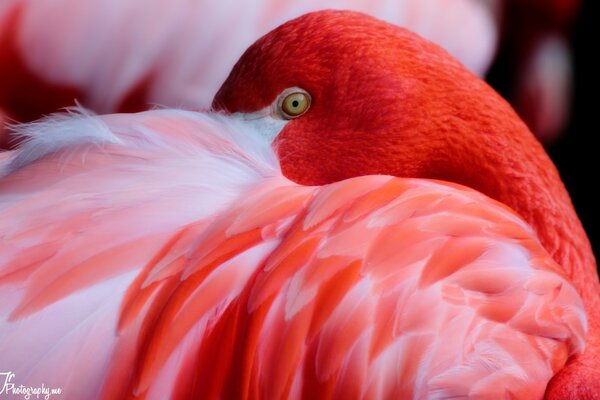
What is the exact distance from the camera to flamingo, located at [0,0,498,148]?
0.99 metres

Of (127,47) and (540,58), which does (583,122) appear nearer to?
(540,58)

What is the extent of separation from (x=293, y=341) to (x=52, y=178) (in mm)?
294

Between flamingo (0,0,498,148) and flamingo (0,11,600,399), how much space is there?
0.76 ft

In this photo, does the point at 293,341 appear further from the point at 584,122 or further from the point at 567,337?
the point at 584,122

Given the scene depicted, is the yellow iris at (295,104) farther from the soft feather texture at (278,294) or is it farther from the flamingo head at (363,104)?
the soft feather texture at (278,294)

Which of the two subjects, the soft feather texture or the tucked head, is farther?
the tucked head

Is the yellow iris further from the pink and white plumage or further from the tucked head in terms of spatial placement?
the pink and white plumage

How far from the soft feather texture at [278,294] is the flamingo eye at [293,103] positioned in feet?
0.55

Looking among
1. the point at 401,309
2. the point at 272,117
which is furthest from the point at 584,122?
the point at 401,309

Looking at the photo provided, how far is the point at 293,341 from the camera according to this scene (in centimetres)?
59

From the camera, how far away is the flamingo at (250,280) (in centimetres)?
59

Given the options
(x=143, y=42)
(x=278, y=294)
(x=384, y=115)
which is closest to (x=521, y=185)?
(x=384, y=115)

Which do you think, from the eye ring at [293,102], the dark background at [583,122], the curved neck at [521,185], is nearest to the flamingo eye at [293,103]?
the eye ring at [293,102]

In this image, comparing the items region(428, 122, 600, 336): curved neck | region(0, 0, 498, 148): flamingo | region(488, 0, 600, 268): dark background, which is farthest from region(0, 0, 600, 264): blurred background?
region(428, 122, 600, 336): curved neck
